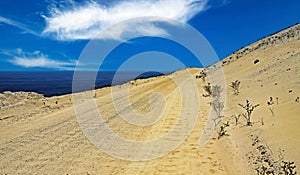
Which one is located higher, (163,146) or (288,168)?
(163,146)

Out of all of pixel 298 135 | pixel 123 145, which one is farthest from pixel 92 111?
pixel 298 135

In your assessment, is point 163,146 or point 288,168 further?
point 163,146

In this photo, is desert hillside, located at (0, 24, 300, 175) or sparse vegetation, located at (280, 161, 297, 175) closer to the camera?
sparse vegetation, located at (280, 161, 297, 175)

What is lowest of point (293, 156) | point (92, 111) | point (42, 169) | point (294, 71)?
point (42, 169)

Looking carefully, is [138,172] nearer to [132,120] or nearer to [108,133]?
[108,133]

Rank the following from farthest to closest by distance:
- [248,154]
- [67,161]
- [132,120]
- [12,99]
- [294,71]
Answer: [12,99]
[294,71]
[132,120]
[248,154]
[67,161]

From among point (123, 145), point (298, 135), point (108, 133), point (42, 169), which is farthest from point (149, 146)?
point (298, 135)

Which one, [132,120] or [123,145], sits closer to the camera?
[123,145]

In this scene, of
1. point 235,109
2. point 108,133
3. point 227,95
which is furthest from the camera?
point 227,95

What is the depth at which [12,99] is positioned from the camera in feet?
92.0

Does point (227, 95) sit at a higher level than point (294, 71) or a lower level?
lower

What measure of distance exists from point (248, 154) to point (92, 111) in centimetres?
1015

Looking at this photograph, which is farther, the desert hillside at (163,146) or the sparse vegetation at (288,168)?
the desert hillside at (163,146)

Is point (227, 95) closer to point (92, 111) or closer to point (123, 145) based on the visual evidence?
point (92, 111)
